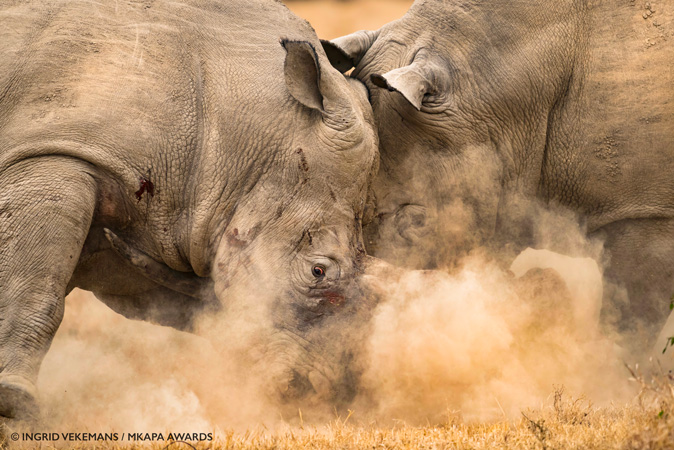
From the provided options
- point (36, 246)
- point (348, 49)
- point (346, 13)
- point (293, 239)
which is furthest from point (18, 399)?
point (346, 13)

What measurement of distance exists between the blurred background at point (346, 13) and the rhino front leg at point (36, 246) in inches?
435

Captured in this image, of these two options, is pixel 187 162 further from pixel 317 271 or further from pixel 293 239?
pixel 317 271

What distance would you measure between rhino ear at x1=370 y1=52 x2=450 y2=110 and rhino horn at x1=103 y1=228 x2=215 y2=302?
1620 mm

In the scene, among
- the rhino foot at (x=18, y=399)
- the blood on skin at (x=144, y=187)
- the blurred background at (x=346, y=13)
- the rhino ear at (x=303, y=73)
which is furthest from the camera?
the blurred background at (x=346, y=13)

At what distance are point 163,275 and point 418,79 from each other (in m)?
1.96

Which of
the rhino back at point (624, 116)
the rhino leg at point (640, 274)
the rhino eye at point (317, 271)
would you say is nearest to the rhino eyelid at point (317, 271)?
the rhino eye at point (317, 271)

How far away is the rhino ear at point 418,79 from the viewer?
546cm

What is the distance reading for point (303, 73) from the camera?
524 cm

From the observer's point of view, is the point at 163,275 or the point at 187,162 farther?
the point at 163,275

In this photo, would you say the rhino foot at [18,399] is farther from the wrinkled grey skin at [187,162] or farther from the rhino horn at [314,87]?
the rhino horn at [314,87]

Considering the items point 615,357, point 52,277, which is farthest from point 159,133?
point 615,357

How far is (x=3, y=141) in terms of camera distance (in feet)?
15.9

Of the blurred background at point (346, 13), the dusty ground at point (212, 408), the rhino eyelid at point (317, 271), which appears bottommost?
the blurred background at point (346, 13)

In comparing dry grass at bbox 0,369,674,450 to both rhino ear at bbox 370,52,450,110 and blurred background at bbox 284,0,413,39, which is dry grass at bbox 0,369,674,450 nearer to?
rhino ear at bbox 370,52,450,110
